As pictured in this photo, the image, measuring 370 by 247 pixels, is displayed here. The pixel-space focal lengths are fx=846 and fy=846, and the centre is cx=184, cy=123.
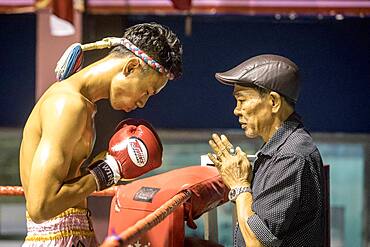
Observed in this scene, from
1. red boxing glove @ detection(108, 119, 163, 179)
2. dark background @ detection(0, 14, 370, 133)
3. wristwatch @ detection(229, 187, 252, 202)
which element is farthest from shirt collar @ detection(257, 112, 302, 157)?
dark background @ detection(0, 14, 370, 133)

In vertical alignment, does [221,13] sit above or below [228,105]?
above

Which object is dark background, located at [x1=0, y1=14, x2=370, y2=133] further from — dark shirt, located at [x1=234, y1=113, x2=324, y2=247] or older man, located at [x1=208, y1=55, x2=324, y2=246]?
dark shirt, located at [x1=234, y1=113, x2=324, y2=247]

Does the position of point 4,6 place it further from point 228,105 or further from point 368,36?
point 368,36

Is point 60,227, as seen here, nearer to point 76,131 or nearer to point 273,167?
point 76,131

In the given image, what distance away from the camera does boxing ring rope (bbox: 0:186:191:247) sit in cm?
199

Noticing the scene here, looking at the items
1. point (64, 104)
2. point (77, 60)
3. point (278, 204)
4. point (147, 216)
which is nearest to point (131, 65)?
point (77, 60)

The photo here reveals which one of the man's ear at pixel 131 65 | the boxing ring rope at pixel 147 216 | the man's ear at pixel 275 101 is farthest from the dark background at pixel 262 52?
the man's ear at pixel 275 101

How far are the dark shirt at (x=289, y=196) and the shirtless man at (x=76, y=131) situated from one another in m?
0.41

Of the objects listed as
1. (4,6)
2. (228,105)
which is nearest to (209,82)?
(228,105)

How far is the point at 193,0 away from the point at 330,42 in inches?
32.8

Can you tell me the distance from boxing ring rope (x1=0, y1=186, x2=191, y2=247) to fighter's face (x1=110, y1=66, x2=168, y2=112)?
332 mm

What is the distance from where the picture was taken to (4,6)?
15.6ft

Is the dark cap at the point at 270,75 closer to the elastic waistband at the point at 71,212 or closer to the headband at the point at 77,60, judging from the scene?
the headband at the point at 77,60

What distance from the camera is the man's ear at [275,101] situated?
248cm
